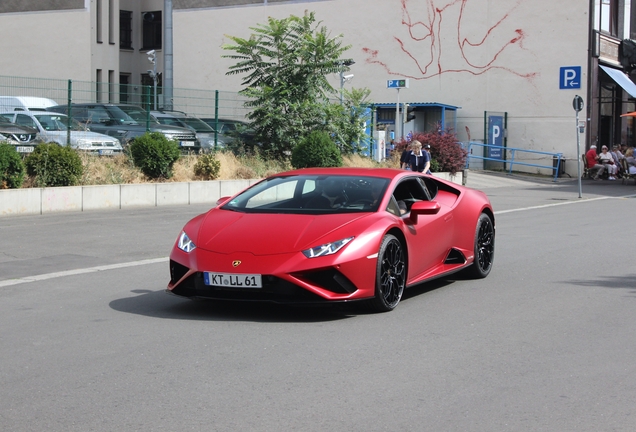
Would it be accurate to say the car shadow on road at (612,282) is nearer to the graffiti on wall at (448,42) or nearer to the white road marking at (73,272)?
the white road marking at (73,272)

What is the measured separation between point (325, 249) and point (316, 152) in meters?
15.5

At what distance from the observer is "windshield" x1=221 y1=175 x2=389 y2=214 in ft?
25.5

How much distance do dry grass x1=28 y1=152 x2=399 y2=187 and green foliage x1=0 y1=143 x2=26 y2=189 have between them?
2.39 ft

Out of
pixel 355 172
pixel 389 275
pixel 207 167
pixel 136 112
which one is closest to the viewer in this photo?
pixel 389 275

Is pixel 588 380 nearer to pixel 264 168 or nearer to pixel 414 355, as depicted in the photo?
pixel 414 355

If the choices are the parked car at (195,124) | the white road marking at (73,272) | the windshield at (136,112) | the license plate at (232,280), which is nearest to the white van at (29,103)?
the windshield at (136,112)

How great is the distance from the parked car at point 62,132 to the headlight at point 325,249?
13.5m

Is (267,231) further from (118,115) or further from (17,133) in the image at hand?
(118,115)

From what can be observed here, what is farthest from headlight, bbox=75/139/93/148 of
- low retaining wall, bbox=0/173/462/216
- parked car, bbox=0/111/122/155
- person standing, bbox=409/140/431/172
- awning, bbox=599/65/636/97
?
awning, bbox=599/65/636/97

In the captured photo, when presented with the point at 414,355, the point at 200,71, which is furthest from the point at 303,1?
the point at 414,355

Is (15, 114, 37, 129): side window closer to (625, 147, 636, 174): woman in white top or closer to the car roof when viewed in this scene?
the car roof

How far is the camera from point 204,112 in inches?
937

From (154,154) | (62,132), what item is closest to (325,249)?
(154,154)

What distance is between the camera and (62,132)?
64.3 feet
